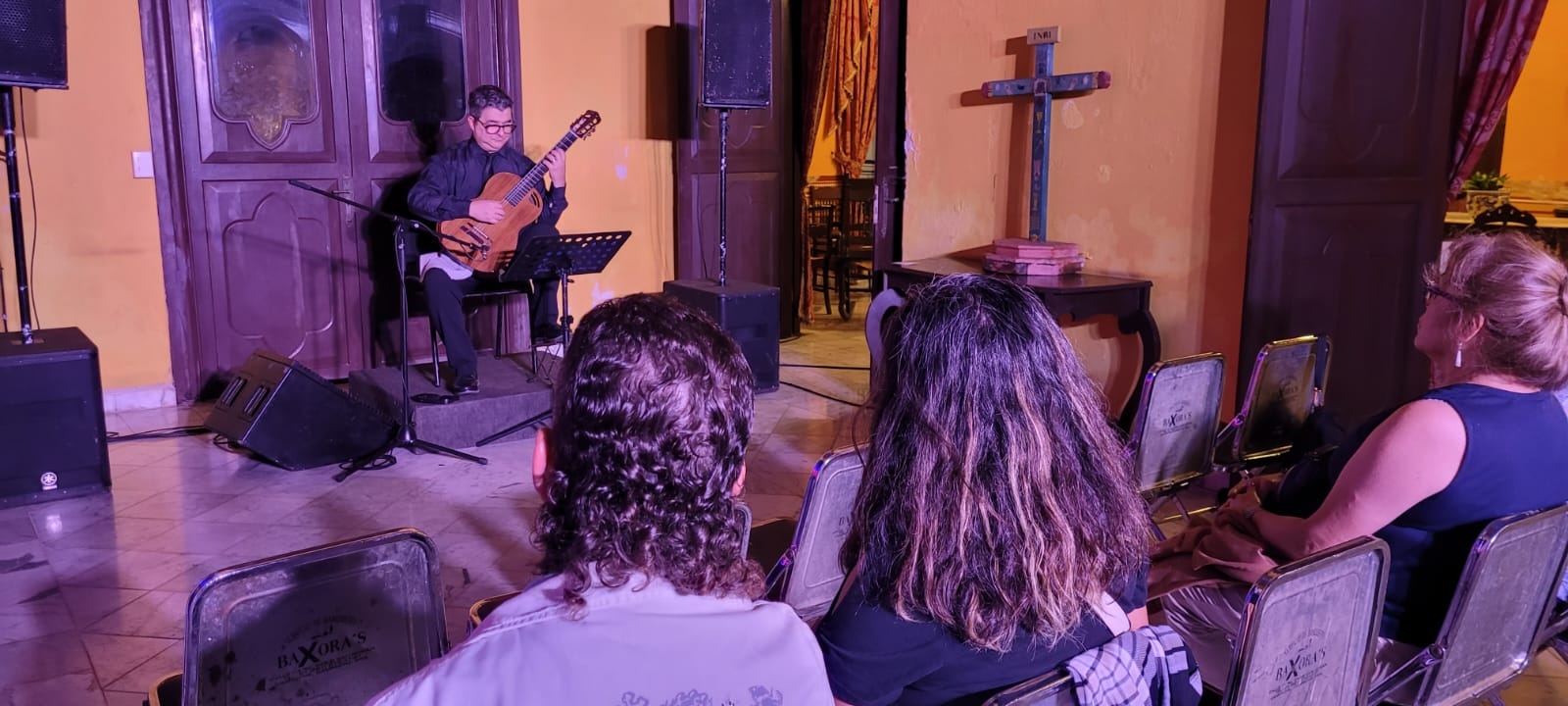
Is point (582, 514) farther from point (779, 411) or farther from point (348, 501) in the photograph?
point (779, 411)

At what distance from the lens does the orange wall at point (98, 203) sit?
15.3 ft

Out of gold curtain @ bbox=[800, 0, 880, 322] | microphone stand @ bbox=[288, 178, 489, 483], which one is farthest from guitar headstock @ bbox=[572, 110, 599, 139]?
gold curtain @ bbox=[800, 0, 880, 322]

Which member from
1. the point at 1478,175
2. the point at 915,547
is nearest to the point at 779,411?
the point at 915,547

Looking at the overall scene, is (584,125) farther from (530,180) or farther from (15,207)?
(15,207)

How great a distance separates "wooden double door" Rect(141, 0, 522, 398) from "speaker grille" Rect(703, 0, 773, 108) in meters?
1.10

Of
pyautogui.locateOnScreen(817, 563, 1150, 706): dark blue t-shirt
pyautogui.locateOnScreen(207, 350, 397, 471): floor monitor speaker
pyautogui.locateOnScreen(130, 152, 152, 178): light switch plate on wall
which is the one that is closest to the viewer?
pyautogui.locateOnScreen(817, 563, 1150, 706): dark blue t-shirt

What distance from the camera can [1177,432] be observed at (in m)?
2.49

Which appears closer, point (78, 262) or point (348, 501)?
point (348, 501)

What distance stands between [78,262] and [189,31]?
3.65 ft

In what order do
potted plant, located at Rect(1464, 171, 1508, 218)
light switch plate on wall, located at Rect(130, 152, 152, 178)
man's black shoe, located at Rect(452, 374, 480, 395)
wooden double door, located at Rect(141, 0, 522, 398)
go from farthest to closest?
potted plant, located at Rect(1464, 171, 1508, 218)
wooden double door, located at Rect(141, 0, 522, 398)
light switch plate on wall, located at Rect(130, 152, 152, 178)
man's black shoe, located at Rect(452, 374, 480, 395)

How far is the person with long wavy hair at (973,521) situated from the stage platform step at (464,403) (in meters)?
3.36

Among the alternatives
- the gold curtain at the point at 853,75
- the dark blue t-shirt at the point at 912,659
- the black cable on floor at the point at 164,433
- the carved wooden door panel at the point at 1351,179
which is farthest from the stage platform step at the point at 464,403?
the gold curtain at the point at 853,75

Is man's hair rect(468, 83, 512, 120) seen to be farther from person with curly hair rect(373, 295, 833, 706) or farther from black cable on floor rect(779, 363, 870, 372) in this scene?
person with curly hair rect(373, 295, 833, 706)

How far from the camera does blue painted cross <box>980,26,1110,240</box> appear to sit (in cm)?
425
